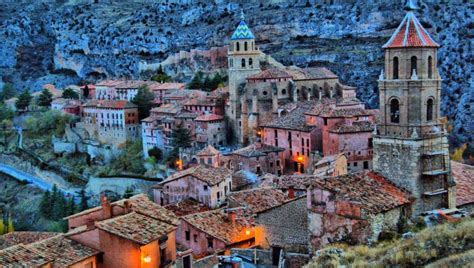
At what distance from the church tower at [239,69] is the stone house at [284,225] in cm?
2538

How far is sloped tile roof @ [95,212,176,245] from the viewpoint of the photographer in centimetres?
1997

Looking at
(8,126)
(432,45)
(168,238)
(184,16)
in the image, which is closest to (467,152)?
(432,45)

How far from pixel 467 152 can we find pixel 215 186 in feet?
94.5

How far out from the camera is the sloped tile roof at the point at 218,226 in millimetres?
27156

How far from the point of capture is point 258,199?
30.9m

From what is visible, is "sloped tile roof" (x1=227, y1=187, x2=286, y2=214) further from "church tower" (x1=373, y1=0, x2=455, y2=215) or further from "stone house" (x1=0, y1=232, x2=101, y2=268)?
"stone house" (x1=0, y1=232, x2=101, y2=268)

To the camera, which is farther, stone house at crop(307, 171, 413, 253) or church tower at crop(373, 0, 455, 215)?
church tower at crop(373, 0, 455, 215)

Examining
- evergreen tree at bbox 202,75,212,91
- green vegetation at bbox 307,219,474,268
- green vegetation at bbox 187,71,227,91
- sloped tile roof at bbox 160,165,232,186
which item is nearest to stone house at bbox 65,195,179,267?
green vegetation at bbox 307,219,474,268

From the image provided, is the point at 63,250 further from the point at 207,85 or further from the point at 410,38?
the point at 207,85

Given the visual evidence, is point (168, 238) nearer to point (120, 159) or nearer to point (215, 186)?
point (215, 186)

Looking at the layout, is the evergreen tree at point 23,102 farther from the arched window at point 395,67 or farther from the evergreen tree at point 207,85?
the arched window at point 395,67

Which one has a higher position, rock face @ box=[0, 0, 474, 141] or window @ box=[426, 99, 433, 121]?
rock face @ box=[0, 0, 474, 141]

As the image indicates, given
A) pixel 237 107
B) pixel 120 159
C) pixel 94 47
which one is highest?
pixel 94 47

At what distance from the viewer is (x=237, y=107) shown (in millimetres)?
54062
